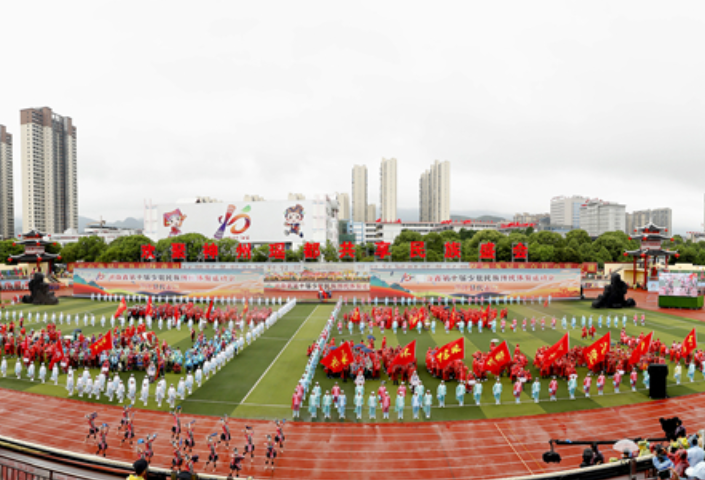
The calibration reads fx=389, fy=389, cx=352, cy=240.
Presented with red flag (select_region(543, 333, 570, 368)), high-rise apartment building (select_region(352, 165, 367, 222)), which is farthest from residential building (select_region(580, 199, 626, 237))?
red flag (select_region(543, 333, 570, 368))

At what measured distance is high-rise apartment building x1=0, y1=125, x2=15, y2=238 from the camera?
104750 mm

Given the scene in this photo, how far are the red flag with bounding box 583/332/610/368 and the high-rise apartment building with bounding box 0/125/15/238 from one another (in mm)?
133190

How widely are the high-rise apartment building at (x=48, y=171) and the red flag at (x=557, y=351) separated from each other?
126 metres

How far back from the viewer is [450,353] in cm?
1425

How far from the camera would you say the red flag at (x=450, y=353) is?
14.2m

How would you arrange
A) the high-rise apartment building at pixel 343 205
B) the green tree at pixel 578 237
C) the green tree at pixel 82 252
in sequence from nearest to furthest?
the green tree at pixel 82 252
the green tree at pixel 578 237
the high-rise apartment building at pixel 343 205

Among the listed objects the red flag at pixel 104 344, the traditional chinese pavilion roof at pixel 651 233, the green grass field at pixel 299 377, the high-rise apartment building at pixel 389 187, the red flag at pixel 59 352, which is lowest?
the green grass field at pixel 299 377

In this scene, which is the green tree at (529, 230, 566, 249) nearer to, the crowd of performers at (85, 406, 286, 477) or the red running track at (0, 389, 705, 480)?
the red running track at (0, 389, 705, 480)

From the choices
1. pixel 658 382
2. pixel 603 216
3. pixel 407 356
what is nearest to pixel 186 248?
pixel 407 356

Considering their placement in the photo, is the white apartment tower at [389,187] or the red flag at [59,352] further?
the white apartment tower at [389,187]

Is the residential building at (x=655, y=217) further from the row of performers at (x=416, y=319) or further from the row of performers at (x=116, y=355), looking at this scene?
the row of performers at (x=116, y=355)

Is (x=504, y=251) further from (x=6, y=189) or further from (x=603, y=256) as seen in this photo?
(x=6, y=189)

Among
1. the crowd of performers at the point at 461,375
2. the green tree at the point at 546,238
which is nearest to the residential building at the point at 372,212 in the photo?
the green tree at the point at 546,238

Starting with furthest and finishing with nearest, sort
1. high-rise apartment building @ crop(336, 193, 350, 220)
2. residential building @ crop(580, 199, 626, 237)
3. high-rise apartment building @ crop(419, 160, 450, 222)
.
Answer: high-rise apartment building @ crop(336, 193, 350, 220) < residential building @ crop(580, 199, 626, 237) < high-rise apartment building @ crop(419, 160, 450, 222)
